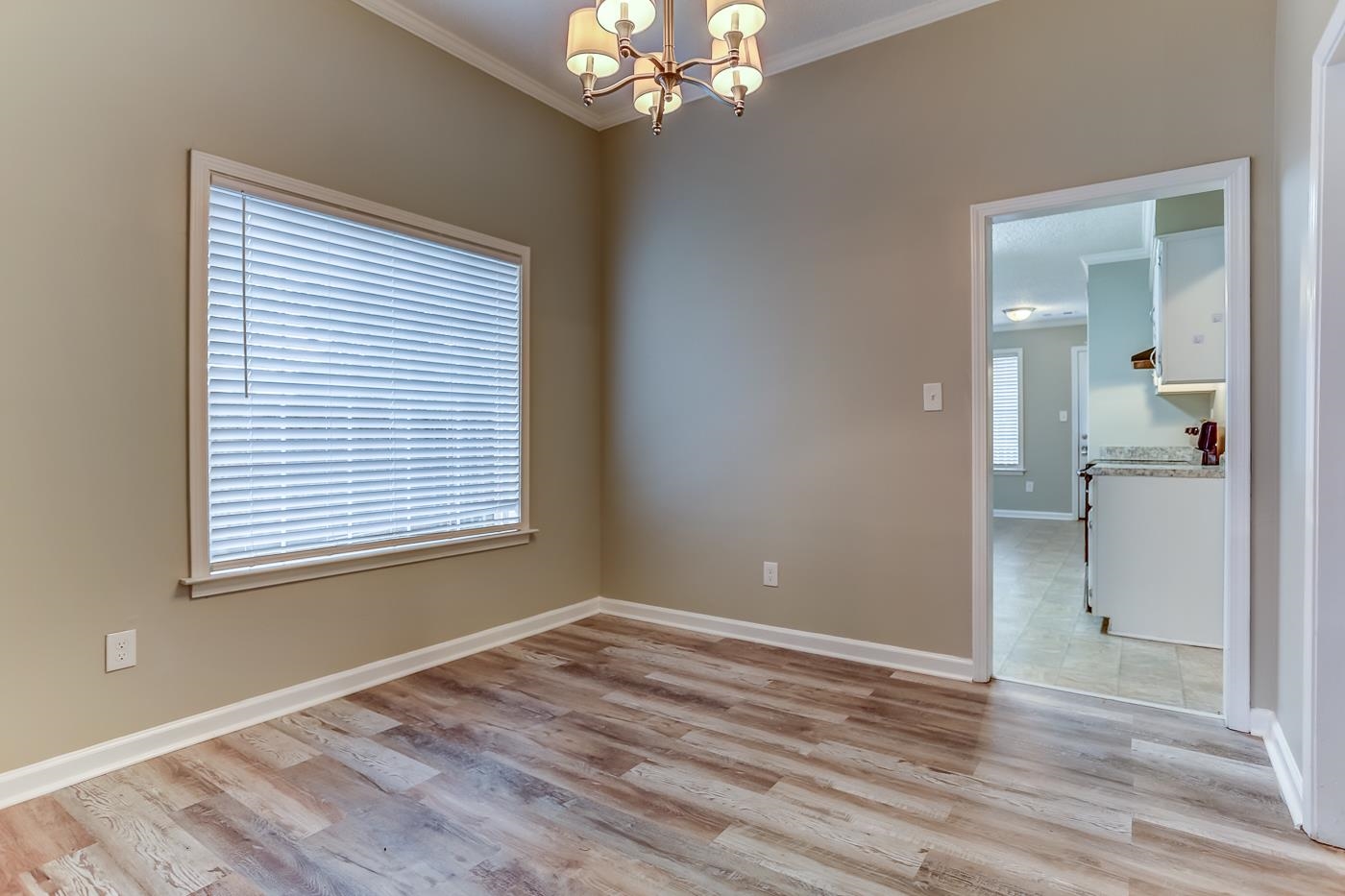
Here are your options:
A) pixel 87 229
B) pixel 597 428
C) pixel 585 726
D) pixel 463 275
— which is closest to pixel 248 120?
pixel 87 229

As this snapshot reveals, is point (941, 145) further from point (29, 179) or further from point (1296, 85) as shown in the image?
point (29, 179)

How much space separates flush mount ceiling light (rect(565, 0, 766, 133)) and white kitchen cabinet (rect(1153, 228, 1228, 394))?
9.94 feet

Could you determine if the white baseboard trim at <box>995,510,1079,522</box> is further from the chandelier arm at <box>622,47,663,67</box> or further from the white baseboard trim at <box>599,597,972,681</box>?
the chandelier arm at <box>622,47,663,67</box>

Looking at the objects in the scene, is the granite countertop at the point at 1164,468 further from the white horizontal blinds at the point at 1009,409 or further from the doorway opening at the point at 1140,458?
the white horizontal blinds at the point at 1009,409

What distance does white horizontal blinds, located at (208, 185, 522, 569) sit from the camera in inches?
97.3

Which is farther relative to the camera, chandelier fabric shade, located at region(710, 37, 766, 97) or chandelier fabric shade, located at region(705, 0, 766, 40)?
chandelier fabric shade, located at region(710, 37, 766, 97)

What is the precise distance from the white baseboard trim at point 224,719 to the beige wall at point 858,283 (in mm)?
1060

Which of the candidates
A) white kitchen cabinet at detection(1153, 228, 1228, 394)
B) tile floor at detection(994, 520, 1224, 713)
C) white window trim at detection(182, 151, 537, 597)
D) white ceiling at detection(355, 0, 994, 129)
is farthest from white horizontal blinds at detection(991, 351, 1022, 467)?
white window trim at detection(182, 151, 537, 597)

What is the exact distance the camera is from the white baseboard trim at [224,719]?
2029mm

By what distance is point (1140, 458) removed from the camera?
17.5 feet

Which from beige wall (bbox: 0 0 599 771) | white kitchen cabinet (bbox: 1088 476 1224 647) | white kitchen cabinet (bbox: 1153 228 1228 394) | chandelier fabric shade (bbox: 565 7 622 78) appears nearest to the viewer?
beige wall (bbox: 0 0 599 771)

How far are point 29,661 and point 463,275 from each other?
7.00ft

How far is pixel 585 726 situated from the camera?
2.49m

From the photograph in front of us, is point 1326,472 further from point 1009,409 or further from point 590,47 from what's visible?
point 1009,409
